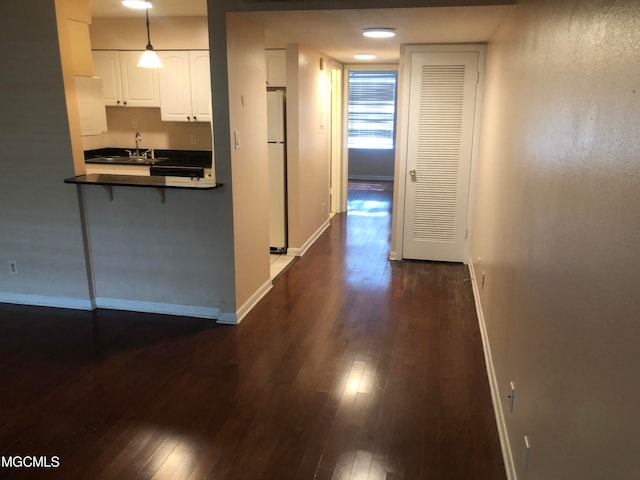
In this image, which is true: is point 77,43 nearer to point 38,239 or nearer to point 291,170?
point 38,239

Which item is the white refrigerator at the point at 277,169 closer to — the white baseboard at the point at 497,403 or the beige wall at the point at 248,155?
the beige wall at the point at 248,155

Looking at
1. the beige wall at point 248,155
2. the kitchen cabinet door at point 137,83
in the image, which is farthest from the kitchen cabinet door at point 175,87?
the beige wall at point 248,155

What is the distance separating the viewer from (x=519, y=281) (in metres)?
2.20

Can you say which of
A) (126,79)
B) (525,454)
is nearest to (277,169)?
(126,79)

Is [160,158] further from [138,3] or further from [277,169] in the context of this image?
[138,3]

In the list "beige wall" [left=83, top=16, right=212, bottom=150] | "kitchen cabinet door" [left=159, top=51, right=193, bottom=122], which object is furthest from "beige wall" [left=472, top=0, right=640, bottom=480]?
"kitchen cabinet door" [left=159, top=51, right=193, bottom=122]

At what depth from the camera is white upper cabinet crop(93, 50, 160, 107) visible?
18.3 ft

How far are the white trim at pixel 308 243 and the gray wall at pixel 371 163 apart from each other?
150 inches

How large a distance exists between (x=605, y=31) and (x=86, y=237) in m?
3.62

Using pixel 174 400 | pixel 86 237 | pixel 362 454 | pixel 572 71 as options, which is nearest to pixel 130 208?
pixel 86 237

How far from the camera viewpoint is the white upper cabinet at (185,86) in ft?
17.6

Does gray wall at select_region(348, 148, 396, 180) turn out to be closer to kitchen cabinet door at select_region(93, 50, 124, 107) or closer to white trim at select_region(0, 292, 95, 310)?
kitchen cabinet door at select_region(93, 50, 124, 107)

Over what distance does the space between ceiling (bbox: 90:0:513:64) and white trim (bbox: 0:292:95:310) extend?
8.13ft

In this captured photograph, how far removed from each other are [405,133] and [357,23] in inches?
60.8
